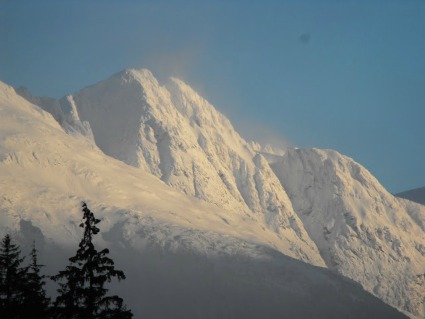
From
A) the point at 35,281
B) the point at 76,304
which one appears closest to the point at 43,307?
the point at 35,281

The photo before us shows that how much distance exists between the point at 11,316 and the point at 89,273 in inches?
431

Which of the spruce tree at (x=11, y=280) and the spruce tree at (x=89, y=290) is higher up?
the spruce tree at (x=11, y=280)

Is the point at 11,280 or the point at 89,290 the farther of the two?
the point at 11,280

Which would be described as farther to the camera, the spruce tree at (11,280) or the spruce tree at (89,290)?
the spruce tree at (11,280)

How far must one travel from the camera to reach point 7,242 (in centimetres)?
5975

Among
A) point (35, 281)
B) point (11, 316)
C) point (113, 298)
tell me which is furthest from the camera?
point (35, 281)

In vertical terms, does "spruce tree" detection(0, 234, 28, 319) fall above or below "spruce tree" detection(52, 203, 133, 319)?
above

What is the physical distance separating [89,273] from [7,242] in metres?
11.4

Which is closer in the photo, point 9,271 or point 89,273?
point 89,273

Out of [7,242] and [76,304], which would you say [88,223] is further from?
[7,242]

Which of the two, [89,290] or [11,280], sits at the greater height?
[11,280]

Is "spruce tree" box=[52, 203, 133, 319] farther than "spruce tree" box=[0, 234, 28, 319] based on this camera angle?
No

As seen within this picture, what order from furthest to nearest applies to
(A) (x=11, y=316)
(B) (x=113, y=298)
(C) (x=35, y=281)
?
(C) (x=35, y=281), (A) (x=11, y=316), (B) (x=113, y=298)

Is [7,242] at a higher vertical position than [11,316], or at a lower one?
higher
